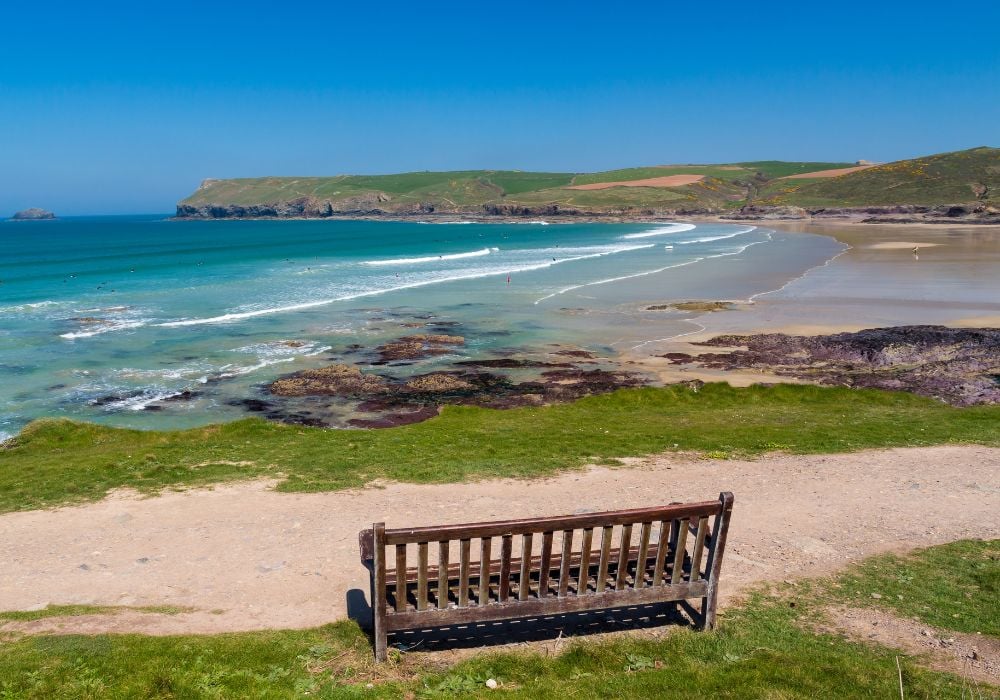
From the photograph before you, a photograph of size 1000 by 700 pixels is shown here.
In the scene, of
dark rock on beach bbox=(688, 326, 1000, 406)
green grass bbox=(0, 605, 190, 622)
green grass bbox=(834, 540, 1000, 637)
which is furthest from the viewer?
dark rock on beach bbox=(688, 326, 1000, 406)

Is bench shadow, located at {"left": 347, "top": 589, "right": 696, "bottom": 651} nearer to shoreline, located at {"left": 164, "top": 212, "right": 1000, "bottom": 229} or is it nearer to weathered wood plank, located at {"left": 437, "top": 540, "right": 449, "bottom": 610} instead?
weathered wood plank, located at {"left": 437, "top": 540, "right": 449, "bottom": 610}

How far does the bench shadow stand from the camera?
24.6ft

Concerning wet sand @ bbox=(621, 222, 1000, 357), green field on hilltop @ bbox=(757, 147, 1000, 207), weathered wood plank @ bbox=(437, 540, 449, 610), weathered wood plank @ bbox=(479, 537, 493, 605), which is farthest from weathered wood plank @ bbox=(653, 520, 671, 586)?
green field on hilltop @ bbox=(757, 147, 1000, 207)

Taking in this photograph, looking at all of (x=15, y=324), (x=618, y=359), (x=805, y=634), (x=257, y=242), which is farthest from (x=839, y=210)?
(x=805, y=634)

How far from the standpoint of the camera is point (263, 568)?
955cm

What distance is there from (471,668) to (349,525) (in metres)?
4.75

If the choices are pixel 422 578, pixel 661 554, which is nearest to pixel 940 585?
pixel 661 554

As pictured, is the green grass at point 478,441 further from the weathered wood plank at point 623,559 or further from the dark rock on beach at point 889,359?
the weathered wood plank at point 623,559

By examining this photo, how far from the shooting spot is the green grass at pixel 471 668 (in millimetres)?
6379

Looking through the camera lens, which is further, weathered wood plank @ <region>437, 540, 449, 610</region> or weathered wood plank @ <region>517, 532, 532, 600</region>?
weathered wood plank @ <region>517, 532, 532, 600</region>

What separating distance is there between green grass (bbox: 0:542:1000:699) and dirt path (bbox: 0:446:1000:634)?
738 millimetres

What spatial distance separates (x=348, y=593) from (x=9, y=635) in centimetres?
362

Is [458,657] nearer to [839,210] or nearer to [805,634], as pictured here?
[805,634]

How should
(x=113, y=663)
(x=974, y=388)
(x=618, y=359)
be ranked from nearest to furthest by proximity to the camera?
(x=113, y=663), (x=974, y=388), (x=618, y=359)
